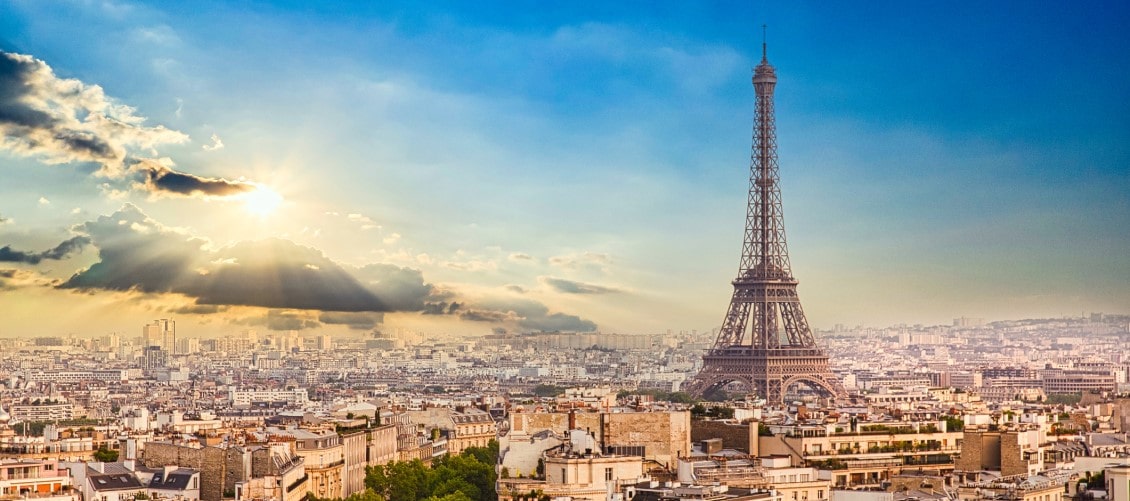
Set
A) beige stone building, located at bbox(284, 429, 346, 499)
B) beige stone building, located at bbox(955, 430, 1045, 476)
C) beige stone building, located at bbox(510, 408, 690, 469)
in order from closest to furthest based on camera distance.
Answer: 1. beige stone building, located at bbox(510, 408, 690, 469)
2. beige stone building, located at bbox(955, 430, 1045, 476)
3. beige stone building, located at bbox(284, 429, 346, 499)

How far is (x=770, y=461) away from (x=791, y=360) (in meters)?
56.2

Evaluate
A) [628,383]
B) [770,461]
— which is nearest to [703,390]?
[770,461]

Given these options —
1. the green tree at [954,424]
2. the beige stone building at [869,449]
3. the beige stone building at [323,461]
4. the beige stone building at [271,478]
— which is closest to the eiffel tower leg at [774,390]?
the green tree at [954,424]

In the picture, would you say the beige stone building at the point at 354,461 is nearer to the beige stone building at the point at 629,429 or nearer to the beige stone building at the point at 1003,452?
the beige stone building at the point at 629,429

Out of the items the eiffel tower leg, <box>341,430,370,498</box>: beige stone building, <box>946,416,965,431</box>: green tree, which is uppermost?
the eiffel tower leg

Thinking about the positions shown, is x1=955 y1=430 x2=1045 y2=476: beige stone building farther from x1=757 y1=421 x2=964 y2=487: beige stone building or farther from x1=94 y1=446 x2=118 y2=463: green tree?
x1=94 y1=446 x2=118 y2=463: green tree

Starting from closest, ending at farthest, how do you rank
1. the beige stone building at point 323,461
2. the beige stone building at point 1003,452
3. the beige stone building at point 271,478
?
the beige stone building at point 271,478 → the beige stone building at point 1003,452 → the beige stone building at point 323,461

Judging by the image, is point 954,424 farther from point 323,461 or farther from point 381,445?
point 381,445

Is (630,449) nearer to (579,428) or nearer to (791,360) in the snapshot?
(579,428)

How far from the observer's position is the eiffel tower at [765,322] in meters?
94.6

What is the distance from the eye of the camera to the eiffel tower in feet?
310

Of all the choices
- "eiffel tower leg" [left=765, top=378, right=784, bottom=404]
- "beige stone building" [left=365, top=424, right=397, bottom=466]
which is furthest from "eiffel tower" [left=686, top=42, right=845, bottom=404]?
"beige stone building" [left=365, top=424, right=397, bottom=466]

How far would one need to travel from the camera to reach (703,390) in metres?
94.2

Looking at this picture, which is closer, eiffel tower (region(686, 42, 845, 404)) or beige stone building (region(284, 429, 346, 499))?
beige stone building (region(284, 429, 346, 499))
